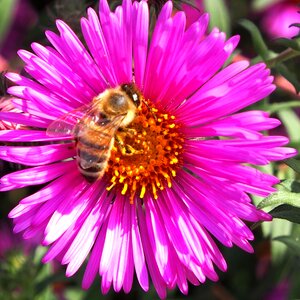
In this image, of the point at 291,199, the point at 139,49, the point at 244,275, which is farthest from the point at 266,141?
the point at 244,275

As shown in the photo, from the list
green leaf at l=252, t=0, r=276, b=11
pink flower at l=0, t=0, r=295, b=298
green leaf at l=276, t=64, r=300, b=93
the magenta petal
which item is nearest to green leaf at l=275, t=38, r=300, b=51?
green leaf at l=276, t=64, r=300, b=93

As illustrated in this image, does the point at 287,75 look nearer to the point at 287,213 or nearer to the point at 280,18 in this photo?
the point at 287,213

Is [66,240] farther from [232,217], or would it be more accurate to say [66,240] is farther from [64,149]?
[232,217]

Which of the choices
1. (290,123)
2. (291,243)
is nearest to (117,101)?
(291,243)

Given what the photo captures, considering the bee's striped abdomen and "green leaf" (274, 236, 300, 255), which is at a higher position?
the bee's striped abdomen

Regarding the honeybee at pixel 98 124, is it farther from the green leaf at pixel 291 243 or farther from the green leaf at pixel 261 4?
the green leaf at pixel 261 4

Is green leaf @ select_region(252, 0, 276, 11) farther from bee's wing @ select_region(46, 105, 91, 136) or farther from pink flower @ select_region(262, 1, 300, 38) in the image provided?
bee's wing @ select_region(46, 105, 91, 136)
